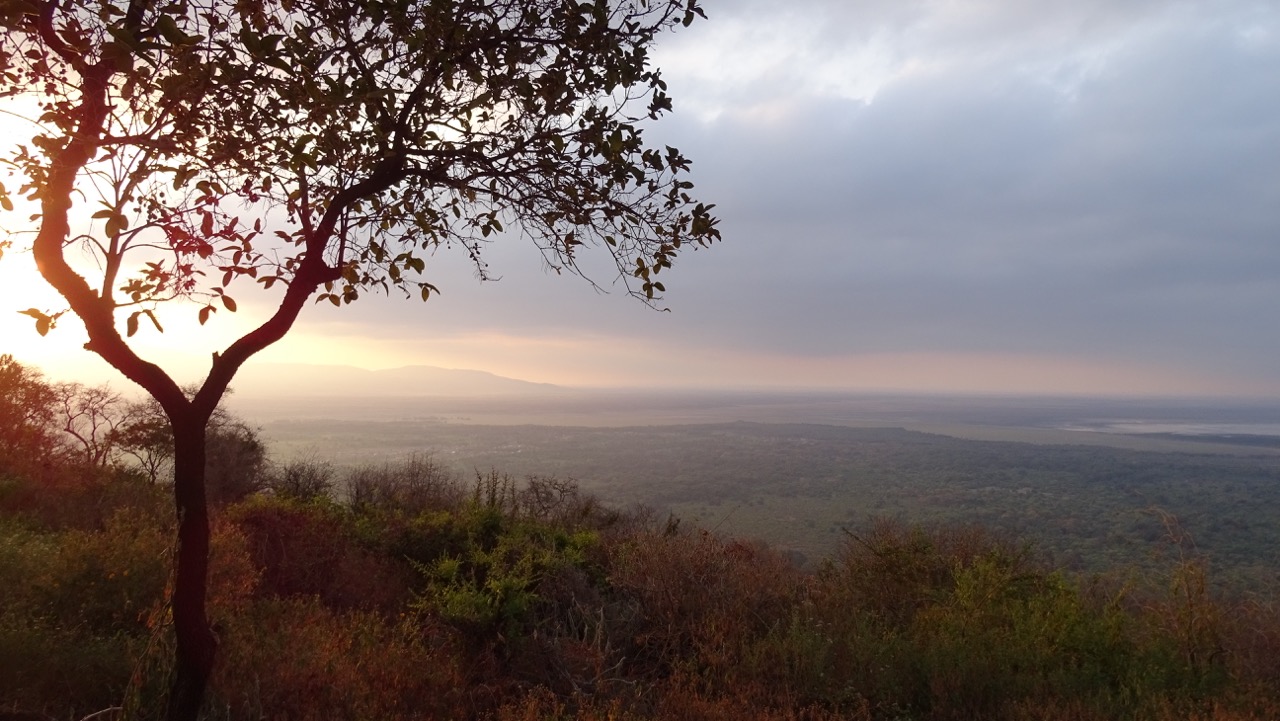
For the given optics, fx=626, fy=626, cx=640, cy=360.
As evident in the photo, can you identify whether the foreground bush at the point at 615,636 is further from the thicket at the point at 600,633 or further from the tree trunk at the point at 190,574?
the tree trunk at the point at 190,574

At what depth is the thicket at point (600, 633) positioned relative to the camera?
4750 mm

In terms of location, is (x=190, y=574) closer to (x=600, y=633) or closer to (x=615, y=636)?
(x=600, y=633)

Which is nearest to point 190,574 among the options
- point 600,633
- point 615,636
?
point 600,633

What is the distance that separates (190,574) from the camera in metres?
3.58

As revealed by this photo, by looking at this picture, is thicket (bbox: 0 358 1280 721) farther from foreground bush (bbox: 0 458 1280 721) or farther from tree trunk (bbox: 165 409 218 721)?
tree trunk (bbox: 165 409 218 721)

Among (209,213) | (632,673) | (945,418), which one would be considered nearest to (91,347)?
(209,213)

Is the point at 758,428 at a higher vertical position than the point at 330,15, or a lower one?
lower

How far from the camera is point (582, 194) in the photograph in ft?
13.5

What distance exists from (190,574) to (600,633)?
4152 millimetres

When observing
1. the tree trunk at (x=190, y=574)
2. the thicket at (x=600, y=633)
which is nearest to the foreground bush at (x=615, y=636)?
the thicket at (x=600, y=633)

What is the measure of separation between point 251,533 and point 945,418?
551 feet

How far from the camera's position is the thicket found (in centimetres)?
475

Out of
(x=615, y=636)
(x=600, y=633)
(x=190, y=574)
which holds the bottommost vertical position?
(x=615, y=636)

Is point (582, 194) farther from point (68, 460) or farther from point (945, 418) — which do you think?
point (945, 418)
